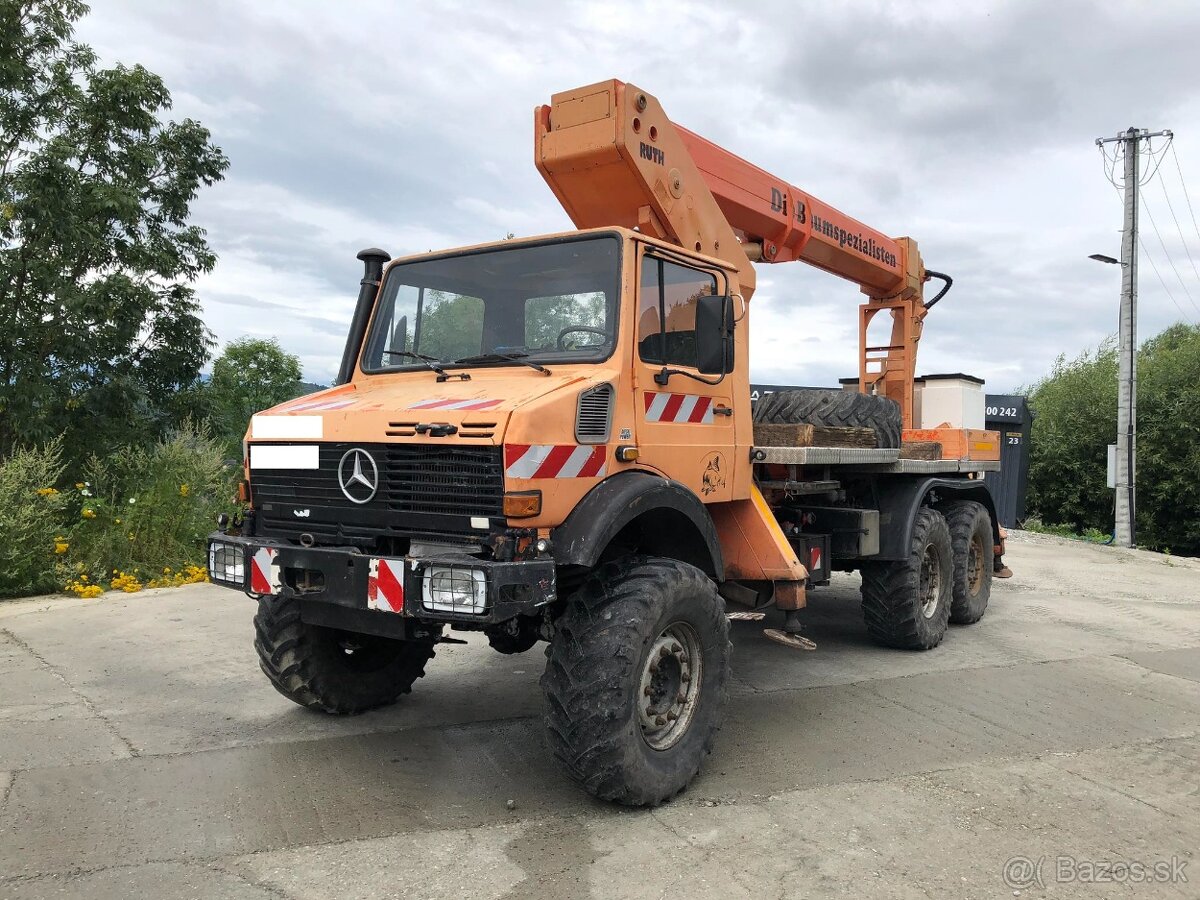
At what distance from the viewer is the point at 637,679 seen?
3828 mm

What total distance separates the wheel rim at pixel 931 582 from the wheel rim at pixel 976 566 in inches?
44.1

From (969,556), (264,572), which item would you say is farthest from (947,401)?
(264,572)

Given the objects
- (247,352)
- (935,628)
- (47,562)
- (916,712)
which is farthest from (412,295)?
(247,352)

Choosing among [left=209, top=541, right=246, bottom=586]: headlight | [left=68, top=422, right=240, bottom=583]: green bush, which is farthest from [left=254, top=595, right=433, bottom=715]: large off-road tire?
[left=68, top=422, right=240, bottom=583]: green bush

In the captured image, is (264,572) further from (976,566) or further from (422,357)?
(976,566)

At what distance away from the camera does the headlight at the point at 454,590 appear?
11.4ft

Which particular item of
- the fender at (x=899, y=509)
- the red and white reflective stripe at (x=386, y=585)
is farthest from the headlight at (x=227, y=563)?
the fender at (x=899, y=509)

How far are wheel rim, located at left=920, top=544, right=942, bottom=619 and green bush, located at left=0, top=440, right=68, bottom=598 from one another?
767cm

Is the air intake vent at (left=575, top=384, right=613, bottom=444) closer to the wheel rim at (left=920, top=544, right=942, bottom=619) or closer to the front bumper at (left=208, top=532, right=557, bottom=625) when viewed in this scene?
the front bumper at (left=208, top=532, right=557, bottom=625)

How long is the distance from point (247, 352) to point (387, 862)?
14.1 m

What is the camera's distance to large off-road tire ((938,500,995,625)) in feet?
25.5

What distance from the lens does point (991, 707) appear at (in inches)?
219

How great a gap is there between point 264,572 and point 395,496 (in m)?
0.70

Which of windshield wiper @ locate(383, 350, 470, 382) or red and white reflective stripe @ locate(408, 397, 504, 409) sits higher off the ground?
windshield wiper @ locate(383, 350, 470, 382)
